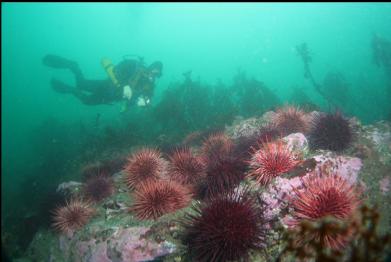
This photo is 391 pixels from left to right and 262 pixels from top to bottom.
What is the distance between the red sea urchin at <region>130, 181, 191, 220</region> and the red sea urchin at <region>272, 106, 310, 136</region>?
4.19m

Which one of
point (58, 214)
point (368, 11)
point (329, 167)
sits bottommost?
point (58, 214)

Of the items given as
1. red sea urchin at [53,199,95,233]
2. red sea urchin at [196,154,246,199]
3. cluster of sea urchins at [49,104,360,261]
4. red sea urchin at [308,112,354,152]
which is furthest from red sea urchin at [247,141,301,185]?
red sea urchin at [53,199,95,233]

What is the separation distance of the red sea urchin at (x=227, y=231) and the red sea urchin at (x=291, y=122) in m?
4.69

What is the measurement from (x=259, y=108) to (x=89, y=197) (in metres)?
15.3

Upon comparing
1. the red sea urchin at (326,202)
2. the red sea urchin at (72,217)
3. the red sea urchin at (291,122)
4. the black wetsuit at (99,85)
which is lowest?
the red sea urchin at (72,217)

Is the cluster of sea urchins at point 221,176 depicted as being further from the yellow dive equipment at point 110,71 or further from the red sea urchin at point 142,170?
the yellow dive equipment at point 110,71

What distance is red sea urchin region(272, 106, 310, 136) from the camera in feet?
32.1

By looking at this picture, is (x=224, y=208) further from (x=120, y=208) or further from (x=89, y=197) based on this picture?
(x=89, y=197)

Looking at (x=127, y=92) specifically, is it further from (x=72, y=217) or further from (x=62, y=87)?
(x=72, y=217)

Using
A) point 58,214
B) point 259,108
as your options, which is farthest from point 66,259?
point 259,108

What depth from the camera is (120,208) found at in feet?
28.6

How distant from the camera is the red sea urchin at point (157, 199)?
7.05 m

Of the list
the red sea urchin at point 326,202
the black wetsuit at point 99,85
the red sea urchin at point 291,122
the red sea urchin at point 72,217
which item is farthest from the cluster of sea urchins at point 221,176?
the black wetsuit at point 99,85

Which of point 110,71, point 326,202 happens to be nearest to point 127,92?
point 110,71
